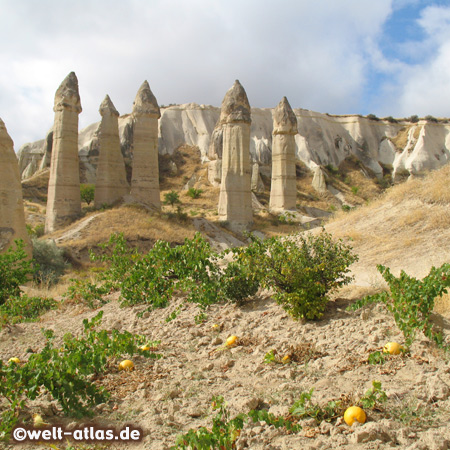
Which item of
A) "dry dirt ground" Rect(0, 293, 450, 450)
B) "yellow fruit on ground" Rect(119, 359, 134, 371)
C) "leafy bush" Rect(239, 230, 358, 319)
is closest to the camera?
"dry dirt ground" Rect(0, 293, 450, 450)

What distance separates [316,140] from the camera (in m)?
48.1

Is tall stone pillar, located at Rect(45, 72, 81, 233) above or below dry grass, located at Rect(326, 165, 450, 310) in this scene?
above

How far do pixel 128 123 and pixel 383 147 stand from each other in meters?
29.2

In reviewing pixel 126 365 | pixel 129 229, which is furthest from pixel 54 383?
pixel 129 229

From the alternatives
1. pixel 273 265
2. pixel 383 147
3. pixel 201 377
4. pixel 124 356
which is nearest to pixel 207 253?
pixel 273 265

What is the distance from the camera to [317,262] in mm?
5184

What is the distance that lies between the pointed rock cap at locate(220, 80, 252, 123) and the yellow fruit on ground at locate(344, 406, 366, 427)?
70.2 feet

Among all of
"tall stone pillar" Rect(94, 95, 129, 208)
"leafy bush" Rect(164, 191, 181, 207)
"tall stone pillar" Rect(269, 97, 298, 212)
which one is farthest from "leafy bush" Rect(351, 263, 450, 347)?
"leafy bush" Rect(164, 191, 181, 207)

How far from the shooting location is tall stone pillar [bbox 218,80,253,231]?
22906 mm

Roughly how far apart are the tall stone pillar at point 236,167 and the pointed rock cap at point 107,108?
20.0 feet

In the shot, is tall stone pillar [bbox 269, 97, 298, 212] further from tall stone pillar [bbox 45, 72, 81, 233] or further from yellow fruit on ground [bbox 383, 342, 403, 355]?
yellow fruit on ground [bbox 383, 342, 403, 355]

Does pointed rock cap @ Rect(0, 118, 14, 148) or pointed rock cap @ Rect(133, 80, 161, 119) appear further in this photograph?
pointed rock cap @ Rect(133, 80, 161, 119)

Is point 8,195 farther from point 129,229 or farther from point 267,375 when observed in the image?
point 267,375

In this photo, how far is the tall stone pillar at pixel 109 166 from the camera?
2216cm
